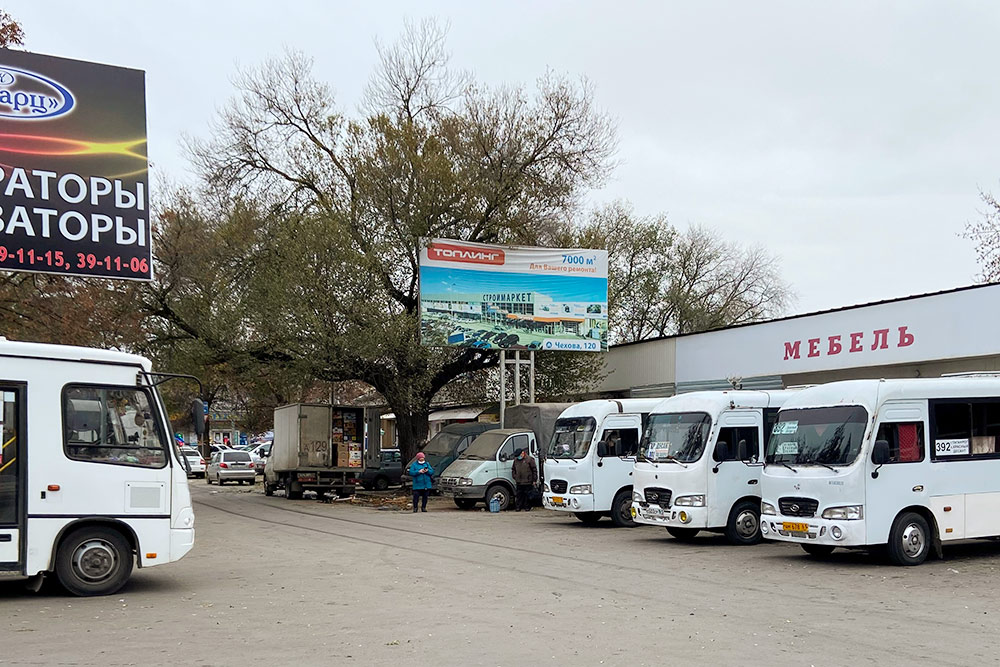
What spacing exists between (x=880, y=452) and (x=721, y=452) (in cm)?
385

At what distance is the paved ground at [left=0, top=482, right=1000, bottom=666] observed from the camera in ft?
28.3

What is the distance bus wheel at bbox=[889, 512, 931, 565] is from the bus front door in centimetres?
1138

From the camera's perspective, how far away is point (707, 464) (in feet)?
58.5

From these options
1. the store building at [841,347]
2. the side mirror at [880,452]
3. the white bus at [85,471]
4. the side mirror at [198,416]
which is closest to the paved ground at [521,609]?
the white bus at [85,471]

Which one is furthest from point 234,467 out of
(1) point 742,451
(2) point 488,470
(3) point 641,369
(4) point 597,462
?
(1) point 742,451

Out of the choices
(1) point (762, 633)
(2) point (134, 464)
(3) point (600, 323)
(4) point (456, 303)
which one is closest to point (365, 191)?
(4) point (456, 303)

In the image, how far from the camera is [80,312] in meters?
23.5

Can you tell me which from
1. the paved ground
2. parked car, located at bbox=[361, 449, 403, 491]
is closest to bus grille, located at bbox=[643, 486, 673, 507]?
the paved ground

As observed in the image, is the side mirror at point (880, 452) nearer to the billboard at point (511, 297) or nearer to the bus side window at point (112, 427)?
the bus side window at point (112, 427)

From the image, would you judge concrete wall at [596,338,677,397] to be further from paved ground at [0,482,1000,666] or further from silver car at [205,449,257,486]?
paved ground at [0,482,1000,666]

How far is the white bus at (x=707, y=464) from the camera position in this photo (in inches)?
699

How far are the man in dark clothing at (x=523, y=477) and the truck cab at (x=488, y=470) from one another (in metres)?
0.20

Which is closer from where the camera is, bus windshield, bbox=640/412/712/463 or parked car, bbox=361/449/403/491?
bus windshield, bbox=640/412/712/463

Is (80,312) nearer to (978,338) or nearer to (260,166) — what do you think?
(260,166)
